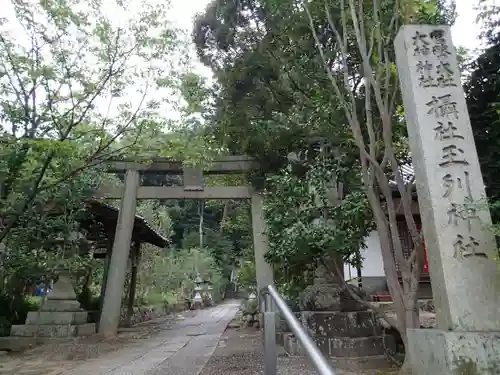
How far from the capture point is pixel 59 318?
8500 mm

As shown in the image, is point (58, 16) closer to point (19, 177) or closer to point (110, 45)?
point (110, 45)

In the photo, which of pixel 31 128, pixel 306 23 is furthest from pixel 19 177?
pixel 306 23

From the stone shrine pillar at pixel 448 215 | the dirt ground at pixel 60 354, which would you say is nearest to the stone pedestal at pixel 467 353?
the stone shrine pillar at pixel 448 215

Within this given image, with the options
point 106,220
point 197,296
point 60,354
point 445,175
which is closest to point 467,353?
point 445,175

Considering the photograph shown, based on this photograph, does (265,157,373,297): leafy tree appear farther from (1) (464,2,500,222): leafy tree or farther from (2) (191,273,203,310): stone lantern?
(2) (191,273,203,310): stone lantern

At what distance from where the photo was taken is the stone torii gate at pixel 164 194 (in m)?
9.23

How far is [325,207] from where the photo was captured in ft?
18.9

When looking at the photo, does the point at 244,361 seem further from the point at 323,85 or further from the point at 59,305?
the point at 59,305

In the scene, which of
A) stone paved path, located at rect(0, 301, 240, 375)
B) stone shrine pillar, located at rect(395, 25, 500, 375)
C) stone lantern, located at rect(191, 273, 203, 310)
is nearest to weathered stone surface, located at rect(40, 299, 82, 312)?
stone paved path, located at rect(0, 301, 240, 375)

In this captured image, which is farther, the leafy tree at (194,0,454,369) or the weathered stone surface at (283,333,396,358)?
the weathered stone surface at (283,333,396,358)

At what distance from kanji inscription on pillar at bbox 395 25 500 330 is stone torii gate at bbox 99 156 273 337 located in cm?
557

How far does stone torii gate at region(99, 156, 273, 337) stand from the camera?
9227 millimetres

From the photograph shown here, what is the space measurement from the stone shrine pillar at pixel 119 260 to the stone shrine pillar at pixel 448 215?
22.5 ft

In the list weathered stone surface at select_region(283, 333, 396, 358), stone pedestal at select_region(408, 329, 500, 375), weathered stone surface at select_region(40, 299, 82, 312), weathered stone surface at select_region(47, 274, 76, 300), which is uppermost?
weathered stone surface at select_region(47, 274, 76, 300)
